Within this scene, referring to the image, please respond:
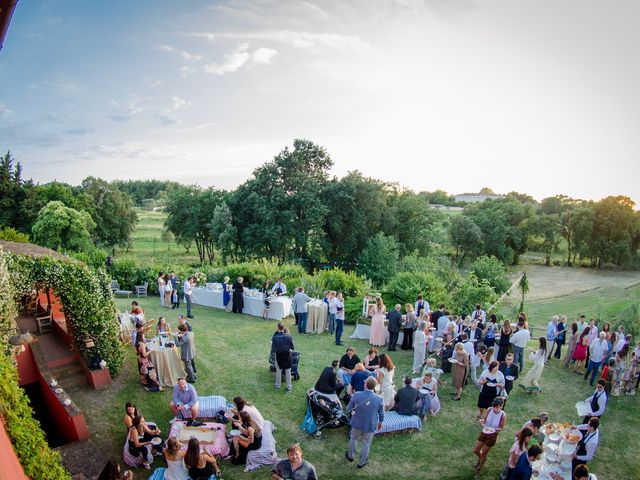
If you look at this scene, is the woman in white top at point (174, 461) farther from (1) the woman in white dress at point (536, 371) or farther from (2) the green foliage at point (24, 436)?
(1) the woman in white dress at point (536, 371)

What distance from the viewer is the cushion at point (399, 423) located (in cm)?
805

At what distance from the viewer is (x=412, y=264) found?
29.4 metres

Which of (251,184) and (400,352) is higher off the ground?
(251,184)

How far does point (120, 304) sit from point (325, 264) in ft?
68.0

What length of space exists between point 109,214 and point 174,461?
45.2 metres

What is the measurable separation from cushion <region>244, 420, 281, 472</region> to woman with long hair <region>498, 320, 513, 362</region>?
7.13 meters

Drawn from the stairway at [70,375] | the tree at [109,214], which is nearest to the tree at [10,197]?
the tree at [109,214]

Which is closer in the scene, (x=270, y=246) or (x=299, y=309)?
(x=299, y=309)

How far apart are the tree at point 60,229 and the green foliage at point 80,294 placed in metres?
22.8

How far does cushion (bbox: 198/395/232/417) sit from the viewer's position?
8.08m

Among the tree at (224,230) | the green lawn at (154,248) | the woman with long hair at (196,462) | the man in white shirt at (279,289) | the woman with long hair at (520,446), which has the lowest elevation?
the green lawn at (154,248)

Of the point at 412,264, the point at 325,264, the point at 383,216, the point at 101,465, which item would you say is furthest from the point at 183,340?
the point at 383,216

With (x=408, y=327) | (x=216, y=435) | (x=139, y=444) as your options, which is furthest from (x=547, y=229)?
(x=139, y=444)

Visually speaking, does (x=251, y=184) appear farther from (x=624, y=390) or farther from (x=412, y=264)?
(x=624, y=390)
